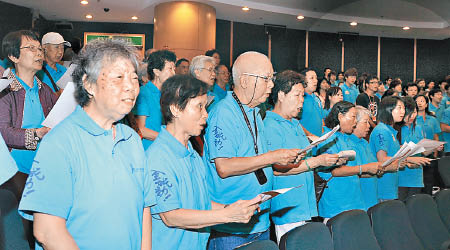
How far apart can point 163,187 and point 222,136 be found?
0.58 meters

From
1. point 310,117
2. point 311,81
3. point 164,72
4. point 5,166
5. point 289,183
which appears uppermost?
point 311,81

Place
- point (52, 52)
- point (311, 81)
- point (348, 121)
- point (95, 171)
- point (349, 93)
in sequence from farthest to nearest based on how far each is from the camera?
point (349, 93), point (311, 81), point (52, 52), point (348, 121), point (95, 171)

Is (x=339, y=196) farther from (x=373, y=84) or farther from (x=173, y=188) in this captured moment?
(x=373, y=84)

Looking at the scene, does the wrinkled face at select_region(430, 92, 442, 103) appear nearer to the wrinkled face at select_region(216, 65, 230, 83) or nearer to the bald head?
the wrinkled face at select_region(216, 65, 230, 83)

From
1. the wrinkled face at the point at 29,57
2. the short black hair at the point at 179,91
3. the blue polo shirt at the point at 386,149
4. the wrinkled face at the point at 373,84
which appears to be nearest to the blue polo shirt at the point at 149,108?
the wrinkled face at the point at 29,57

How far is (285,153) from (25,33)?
181 centimetres

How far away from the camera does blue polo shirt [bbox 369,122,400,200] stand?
3.66 meters

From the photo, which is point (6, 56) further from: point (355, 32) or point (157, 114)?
point (355, 32)

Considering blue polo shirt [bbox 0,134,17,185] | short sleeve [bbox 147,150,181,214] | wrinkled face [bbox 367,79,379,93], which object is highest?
wrinkled face [bbox 367,79,379,93]

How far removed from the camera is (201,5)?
9727 mm

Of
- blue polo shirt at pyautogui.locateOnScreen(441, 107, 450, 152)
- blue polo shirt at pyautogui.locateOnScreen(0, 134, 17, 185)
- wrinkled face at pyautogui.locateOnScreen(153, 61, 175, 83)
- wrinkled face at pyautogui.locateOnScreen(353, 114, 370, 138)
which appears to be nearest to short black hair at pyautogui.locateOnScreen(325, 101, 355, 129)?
wrinkled face at pyautogui.locateOnScreen(353, 114, 370, 138)

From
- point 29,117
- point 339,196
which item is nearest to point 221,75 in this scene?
point 339,196

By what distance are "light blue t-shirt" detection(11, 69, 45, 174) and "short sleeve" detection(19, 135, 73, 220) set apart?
1.32 m

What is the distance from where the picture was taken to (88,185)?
51.1 inches
